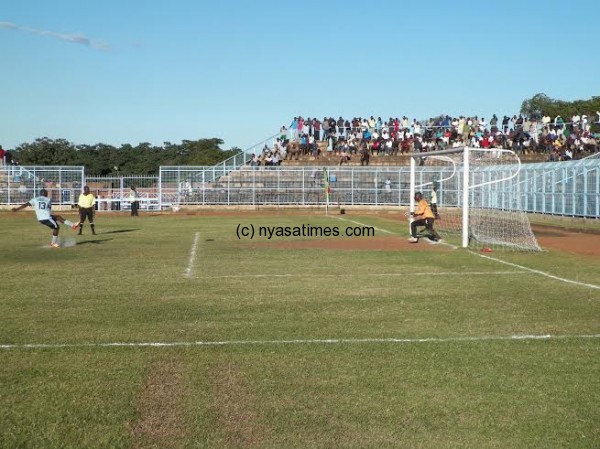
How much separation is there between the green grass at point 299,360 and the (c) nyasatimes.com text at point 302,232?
1273cm

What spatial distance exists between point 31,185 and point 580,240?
37.4 m

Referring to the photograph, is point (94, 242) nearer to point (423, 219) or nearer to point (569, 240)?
point (423, 219)

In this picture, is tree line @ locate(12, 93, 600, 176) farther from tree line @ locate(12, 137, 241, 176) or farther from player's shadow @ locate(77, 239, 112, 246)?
player's shadow @ locate(77, 239, 112, 246)

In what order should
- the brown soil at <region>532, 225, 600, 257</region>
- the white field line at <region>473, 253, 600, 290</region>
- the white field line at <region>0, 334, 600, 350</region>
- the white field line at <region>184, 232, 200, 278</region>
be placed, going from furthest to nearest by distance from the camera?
the brown soil at <region>532, 225, 600, 257</region> < the white field line at <region>184, 232, 200, 278</region> < the white field line at <region>473, 253, 600, 290</region> < the white field line at <region>0, 334, 600, 350</region>

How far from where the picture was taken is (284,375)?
7.61 m

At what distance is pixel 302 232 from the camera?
30844 mm

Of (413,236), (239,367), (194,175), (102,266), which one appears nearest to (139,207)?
(194,175)

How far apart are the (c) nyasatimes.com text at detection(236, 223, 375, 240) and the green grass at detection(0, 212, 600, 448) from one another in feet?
41.8

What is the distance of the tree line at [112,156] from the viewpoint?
92.8 meters

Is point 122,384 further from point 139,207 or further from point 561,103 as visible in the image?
point 561,103

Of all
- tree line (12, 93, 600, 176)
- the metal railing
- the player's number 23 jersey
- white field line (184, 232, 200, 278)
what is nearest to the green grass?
white field line (184, 232, 200, 278)

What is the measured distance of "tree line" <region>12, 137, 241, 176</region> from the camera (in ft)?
305

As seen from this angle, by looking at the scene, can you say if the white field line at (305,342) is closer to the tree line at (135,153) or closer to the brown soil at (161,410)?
the brown soil at (161,410)

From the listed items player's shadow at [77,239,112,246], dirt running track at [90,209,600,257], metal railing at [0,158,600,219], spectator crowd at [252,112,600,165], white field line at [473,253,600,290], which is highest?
spectator crowd at [252,112,600,165]
